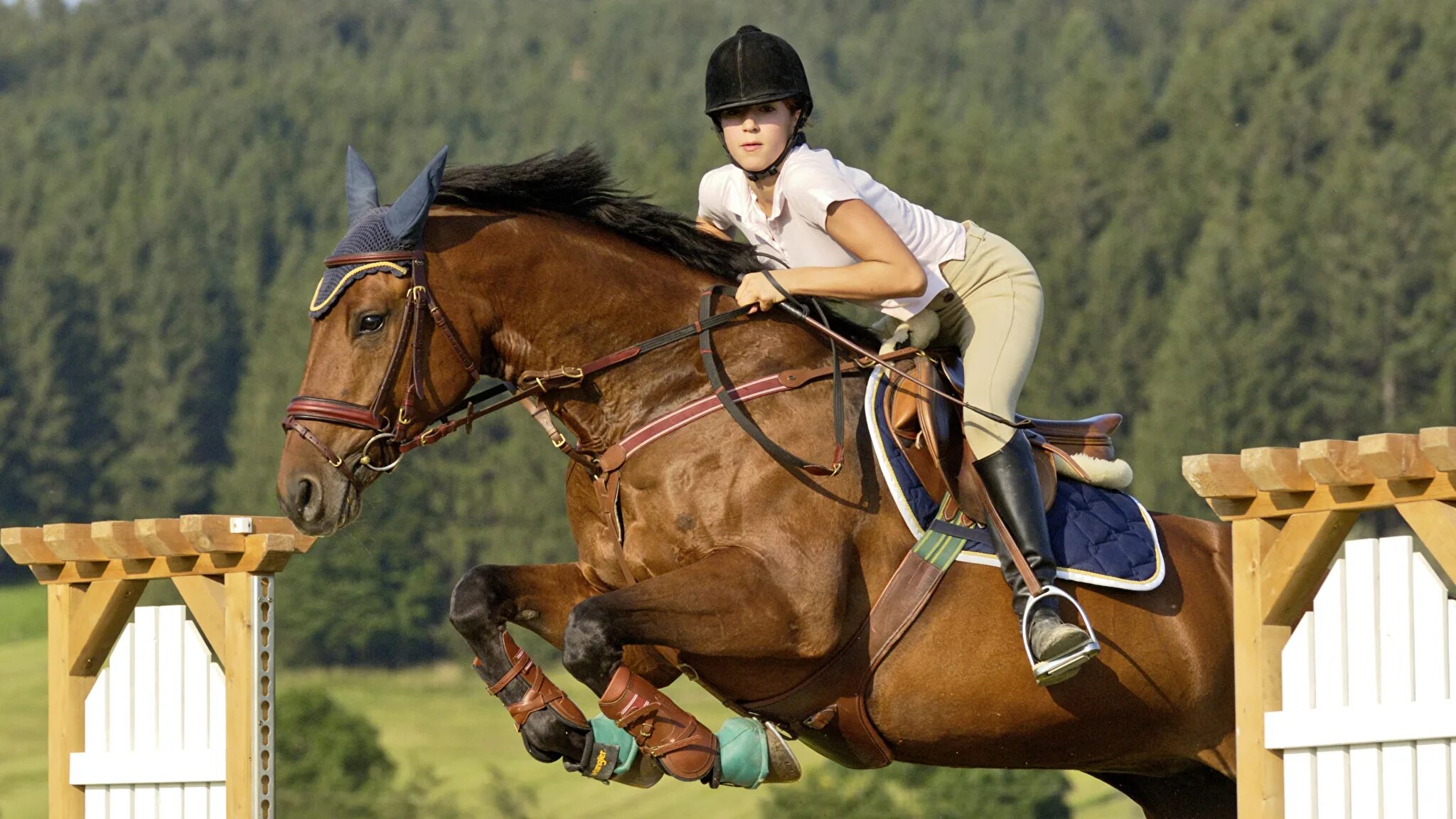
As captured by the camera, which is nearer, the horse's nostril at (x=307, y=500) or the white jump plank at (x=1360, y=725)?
the white jump plank at (x=1360, y=725)

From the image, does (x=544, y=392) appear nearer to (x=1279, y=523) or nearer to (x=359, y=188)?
(x=359, y=188)

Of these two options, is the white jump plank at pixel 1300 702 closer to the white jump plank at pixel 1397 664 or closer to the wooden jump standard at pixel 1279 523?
the wooden jump standard at pixel 1279 523

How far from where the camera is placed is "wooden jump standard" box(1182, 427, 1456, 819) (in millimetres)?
4680

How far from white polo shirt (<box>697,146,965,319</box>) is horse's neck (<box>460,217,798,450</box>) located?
340 mm

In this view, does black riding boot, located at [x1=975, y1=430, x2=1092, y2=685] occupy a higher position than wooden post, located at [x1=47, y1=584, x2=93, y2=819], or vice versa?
black riding boot, located at [x1=975, y1=430, x2=1092, y2=685]

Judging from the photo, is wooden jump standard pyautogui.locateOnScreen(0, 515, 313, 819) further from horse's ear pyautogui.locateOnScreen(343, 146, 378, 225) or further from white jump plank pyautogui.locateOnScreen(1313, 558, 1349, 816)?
white jump plank pyautogui.locateOnScreen(1313, 558, 1349, 816)

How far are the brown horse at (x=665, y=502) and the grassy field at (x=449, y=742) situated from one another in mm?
14382

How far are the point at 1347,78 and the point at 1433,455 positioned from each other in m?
51.3

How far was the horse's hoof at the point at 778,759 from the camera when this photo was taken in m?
5.46

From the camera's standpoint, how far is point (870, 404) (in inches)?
213

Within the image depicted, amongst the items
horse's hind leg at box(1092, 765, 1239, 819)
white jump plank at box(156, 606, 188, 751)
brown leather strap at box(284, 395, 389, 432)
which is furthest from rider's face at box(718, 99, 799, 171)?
white jump plank at box(156, 606, 188, 751)

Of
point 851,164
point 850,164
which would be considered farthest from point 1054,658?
point 851,164

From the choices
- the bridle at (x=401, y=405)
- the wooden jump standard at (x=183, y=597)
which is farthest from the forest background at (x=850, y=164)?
the bridle at (x=401, y=405)

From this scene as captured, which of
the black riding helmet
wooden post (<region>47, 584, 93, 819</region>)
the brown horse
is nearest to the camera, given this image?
the brown horse
